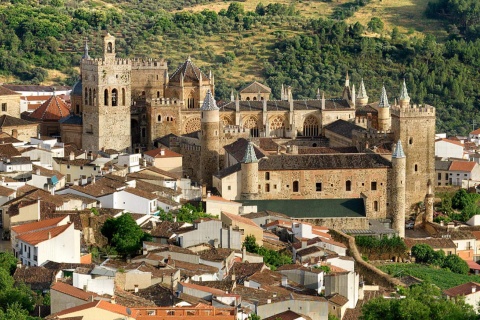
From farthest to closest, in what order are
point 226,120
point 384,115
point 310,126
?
point 310,126 → point 226,120 → point 384,115

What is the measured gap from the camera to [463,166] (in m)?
70.6

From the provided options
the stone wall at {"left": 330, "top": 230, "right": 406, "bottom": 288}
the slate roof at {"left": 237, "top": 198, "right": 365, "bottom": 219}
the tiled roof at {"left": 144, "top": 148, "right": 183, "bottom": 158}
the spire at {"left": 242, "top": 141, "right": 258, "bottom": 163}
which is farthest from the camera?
the tiled roof at {"left": 144, "top": 148, "right": 183, "bottom": 158}

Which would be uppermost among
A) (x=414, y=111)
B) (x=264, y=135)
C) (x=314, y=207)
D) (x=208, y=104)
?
(x=208, y=104)

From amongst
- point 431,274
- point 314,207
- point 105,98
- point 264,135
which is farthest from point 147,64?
point 431,274

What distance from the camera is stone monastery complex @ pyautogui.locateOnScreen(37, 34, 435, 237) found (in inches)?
2434

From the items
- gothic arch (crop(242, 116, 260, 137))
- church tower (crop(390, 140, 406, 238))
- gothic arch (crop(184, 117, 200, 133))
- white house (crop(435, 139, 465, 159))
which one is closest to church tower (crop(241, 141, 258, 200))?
church tower (crop(390, 140, 406, 238))

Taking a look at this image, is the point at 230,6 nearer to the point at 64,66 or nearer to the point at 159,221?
the point at 64,66

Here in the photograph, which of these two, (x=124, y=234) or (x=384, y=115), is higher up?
(x=384, y=115)

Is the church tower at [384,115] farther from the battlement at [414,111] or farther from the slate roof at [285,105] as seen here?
the slate roof at [285,105]

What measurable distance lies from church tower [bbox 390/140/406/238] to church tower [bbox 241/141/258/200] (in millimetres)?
5052

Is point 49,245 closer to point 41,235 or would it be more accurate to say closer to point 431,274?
point 41,235

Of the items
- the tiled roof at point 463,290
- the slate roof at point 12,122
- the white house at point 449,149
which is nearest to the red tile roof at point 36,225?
the tiled roof at point 463,290

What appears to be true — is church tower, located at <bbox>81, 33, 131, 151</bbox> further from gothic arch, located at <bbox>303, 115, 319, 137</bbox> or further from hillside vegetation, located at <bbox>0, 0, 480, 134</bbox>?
hillside vegetation, located at <bbox>0, 0, 480, 134</bbox>

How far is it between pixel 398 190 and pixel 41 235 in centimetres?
1778
